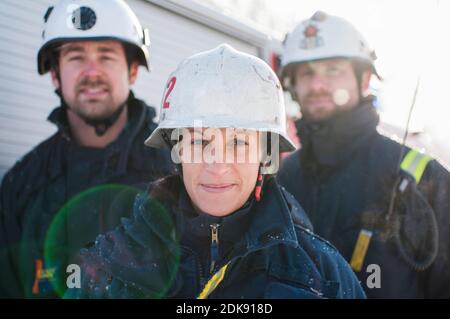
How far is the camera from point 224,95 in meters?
2.35

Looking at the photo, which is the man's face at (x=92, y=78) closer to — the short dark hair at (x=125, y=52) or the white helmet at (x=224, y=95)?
the short dark hair at (x=125, y=52)

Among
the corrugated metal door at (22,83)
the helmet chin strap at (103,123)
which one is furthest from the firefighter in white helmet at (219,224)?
the corrugated metal door at (22,83)

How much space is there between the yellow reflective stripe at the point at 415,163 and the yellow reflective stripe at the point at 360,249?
1.62ft

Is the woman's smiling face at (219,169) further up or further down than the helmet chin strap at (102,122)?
further down

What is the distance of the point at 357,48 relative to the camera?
4332 mm

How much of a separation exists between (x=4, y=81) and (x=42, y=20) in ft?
2.08

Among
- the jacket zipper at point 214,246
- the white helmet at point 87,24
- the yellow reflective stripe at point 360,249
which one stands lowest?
the yellow reflective stripe at point 360,249

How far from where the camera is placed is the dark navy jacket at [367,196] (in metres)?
3.18

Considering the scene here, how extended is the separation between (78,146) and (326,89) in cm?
204

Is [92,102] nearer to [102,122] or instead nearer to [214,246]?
[102,122]

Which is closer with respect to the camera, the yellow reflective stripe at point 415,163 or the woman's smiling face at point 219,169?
the woman's smiling face at point 219,169

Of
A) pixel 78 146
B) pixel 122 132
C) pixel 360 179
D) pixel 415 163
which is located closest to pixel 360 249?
pixel 360 179

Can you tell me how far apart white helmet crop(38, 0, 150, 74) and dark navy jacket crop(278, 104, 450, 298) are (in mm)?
1638
